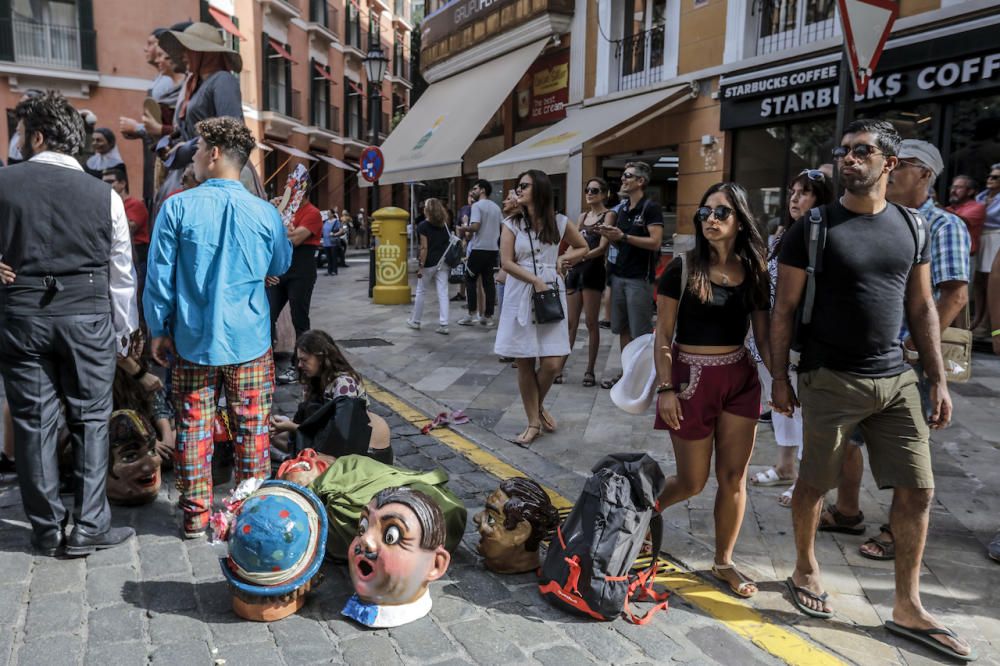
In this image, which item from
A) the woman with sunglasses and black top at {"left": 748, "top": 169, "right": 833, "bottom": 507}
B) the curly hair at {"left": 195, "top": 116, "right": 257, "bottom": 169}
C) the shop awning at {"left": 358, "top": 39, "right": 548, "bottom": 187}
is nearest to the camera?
the curly hair at {"left": 195, "top": 116, "right": 257, "bottom": 169}

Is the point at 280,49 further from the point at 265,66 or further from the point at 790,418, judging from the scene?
the point at 790,418

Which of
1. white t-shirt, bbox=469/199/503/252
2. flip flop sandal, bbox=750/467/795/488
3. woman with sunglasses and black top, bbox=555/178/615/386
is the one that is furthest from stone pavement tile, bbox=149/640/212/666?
white t-shirt, bbox=469/199/503/252

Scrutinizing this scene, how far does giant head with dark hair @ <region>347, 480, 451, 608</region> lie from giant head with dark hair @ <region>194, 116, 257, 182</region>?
1728 mm

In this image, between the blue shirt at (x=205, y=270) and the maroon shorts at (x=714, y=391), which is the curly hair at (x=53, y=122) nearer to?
the blue shirt at (x=205, y=270)

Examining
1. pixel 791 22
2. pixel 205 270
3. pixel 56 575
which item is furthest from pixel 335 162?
pixel 56 575

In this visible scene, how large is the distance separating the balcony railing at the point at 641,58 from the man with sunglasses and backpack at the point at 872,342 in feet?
35.5

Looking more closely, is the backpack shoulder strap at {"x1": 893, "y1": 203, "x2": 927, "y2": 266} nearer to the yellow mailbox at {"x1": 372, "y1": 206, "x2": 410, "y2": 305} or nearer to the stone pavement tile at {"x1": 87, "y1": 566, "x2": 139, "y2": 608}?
the stone pavement tile at {"x1": 87, "y1": 566, "x2": 139, "y2": 608}

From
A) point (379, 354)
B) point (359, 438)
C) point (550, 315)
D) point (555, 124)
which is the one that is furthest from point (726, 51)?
point (359, 438)

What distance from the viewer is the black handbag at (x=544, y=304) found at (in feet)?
16.6

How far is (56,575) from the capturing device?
10.3ft

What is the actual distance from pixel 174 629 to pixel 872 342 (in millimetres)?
2784

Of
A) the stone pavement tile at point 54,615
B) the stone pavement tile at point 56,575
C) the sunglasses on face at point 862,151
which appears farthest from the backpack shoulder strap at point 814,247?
the stone pavement tile at point 56,575

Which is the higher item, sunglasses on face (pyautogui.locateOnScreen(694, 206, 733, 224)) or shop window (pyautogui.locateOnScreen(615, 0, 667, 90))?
shop window (pyautogui.locateOnScreen(615, 0, 667, 90))

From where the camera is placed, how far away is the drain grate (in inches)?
349
